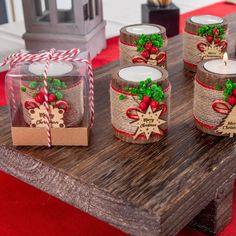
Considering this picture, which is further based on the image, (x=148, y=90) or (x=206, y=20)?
(x=206, y=20)

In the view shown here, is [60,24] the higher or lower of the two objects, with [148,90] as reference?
lower

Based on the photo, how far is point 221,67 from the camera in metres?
0.87

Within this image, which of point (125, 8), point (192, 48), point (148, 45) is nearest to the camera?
point (148, 45)

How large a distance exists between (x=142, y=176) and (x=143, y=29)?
17.1 inches

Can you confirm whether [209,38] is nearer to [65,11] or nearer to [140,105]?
[140,105]

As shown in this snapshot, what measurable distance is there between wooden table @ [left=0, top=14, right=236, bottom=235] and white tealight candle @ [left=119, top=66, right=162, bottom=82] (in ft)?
A: 0.37

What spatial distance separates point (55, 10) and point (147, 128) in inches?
33.8

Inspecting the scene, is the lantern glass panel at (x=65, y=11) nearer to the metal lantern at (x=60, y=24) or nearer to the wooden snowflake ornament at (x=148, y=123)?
the metal lantern at (x=60, y=24)

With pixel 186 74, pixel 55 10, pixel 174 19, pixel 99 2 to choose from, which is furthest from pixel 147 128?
pixel 174 19

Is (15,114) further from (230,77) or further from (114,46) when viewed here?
(114,46)

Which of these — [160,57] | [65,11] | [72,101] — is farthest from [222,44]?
[65,11]

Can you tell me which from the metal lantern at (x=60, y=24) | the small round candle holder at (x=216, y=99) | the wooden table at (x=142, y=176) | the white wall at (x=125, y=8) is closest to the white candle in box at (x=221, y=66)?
the small round candle holder at (x=216, y=99)

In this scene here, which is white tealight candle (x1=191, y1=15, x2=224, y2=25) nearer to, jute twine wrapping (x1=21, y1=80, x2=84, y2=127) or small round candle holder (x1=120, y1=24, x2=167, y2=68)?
small round candle holder (x1=120, y1=24, x2=167, y2=68)

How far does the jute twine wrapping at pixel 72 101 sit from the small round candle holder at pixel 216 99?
0.21 m
